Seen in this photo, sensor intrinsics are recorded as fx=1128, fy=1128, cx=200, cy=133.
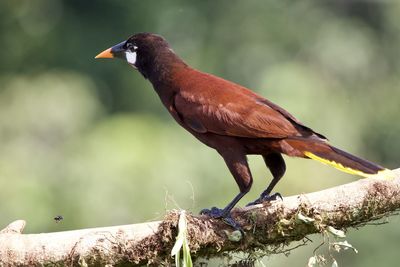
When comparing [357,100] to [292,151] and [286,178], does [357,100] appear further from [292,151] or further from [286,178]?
[292,151]

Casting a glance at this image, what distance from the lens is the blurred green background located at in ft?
31.1

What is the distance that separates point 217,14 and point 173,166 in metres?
5.87

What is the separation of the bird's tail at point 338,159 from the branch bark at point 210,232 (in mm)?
71

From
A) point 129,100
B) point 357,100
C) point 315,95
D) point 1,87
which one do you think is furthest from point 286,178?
point 1,87

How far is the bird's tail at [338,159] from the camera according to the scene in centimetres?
460

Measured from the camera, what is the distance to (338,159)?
473 centimetres

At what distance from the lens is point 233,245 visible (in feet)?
15.2

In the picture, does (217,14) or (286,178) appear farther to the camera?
(217,14)

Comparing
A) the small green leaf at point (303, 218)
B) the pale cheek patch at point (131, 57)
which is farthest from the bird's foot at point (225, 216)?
the pale cheek patch at point (131, 57)

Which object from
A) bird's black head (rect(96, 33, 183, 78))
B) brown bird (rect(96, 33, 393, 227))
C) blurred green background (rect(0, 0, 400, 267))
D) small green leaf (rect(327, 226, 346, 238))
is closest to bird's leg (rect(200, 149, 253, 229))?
brown bird (rect(96, 33, 393, 227))

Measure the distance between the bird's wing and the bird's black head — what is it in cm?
36

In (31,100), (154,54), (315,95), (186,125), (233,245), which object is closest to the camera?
(233,245)

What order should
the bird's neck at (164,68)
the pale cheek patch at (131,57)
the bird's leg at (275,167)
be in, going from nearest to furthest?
1. the bird's leg at (275,167)
2. the bird's neck at (164,68)
3. the pale cheek patch at (131,57)

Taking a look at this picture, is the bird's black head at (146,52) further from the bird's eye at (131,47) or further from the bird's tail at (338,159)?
the bird's tail at (338,159)
